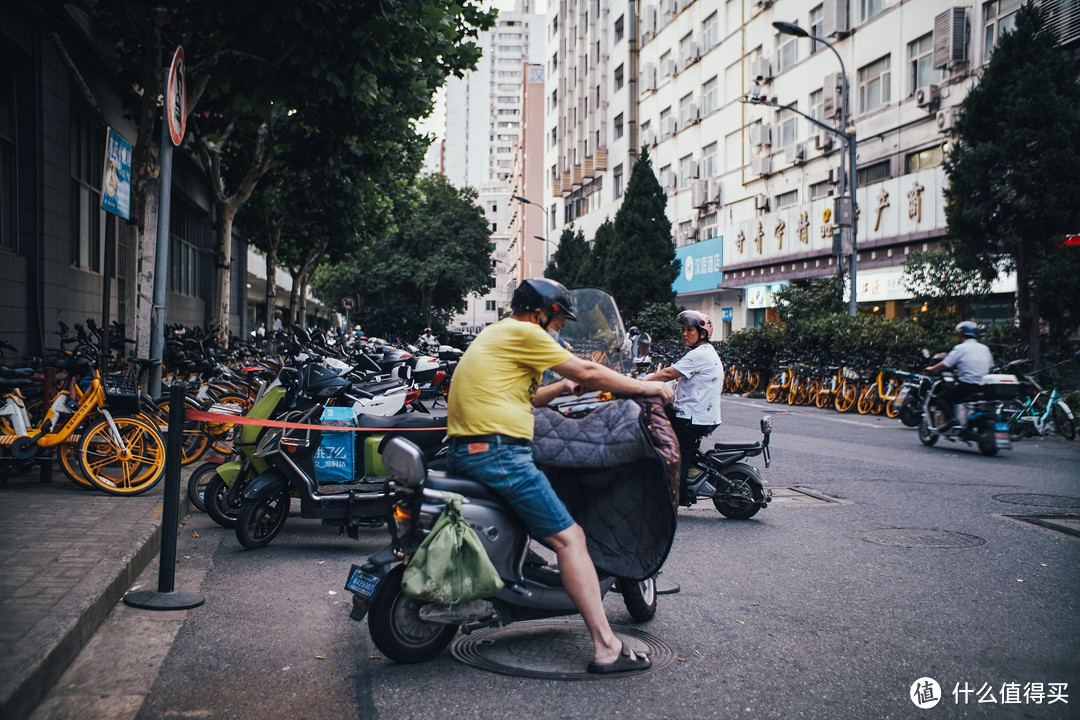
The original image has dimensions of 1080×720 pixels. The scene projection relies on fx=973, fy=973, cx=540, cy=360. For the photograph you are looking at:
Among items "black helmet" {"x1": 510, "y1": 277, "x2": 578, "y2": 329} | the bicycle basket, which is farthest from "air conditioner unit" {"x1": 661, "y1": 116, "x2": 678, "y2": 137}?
"black helmet" {"x1": 510, "y1": 277, "x2": 578, "y2": 329}

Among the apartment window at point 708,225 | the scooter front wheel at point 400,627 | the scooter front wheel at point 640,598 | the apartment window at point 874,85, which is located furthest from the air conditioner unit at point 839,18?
the scooter front wheel at point 400,627

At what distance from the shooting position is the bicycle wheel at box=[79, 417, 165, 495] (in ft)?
26.3

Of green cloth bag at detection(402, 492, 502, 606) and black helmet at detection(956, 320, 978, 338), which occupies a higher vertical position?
black helmet at detection(956, 320, 978, 338)

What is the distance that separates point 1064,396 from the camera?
16266mm

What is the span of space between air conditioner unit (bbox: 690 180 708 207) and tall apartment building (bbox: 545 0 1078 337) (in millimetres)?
51

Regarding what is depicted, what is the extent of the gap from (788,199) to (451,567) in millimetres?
32766

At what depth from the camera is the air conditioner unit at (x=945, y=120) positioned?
25.4 meters

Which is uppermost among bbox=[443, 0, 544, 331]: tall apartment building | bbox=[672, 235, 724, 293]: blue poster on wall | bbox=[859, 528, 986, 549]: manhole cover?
bbox=[443, 0, 544, 331]: tall apartment building

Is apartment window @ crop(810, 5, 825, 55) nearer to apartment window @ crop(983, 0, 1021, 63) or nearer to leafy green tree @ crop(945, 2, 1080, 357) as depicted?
apartment window @ crop(983, 0, 1021, 63)

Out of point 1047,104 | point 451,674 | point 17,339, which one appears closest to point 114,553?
point 451,674

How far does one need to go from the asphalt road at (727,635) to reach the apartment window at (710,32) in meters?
35.6

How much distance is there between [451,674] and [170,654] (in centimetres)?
133

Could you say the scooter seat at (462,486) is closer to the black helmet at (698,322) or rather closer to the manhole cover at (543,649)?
the manhole cover at (543,649)

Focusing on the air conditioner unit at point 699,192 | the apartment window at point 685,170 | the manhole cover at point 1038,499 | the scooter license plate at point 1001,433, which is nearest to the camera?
the manhole cover at point 1038,499
